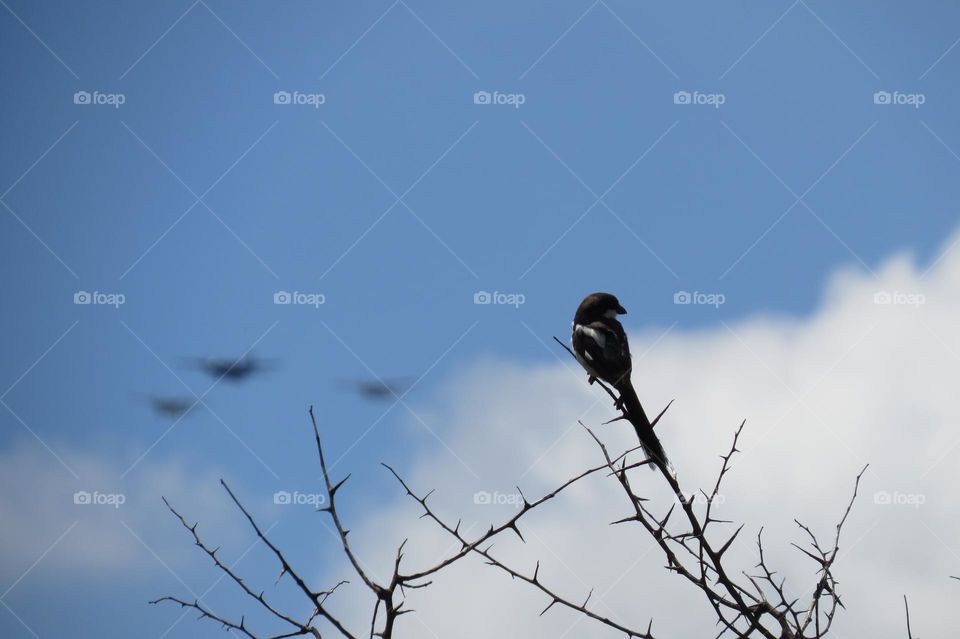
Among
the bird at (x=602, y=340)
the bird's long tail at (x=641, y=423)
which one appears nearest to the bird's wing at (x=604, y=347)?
the bird at (x=602, y=340)

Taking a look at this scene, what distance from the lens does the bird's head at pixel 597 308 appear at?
17.4 ft

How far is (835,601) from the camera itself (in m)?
2.64

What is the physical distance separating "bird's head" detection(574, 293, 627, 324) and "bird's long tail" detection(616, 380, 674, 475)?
1.17 m

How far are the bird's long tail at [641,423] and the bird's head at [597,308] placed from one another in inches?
46.2

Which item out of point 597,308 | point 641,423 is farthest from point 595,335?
point 641,423

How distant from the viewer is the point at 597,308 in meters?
5.30

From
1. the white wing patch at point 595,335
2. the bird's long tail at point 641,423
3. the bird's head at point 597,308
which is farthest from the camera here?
the bird's head at point 597,308

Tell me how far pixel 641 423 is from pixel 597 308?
1713 mm

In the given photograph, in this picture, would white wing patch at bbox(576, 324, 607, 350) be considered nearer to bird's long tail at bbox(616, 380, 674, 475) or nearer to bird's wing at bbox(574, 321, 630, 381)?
bird's wing at bbox(574, 321, 630, 381)

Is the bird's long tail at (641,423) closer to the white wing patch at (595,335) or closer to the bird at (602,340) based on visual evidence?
the bird at (602,340)

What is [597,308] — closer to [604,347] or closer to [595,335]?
[595,335]

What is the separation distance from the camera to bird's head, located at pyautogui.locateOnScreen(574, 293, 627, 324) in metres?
5.30

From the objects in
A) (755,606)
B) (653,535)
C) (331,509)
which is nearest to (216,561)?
(331,509)

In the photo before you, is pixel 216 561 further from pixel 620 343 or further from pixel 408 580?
pixel 620 343
